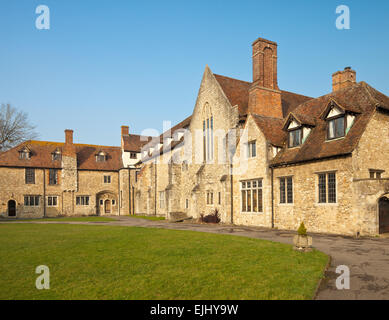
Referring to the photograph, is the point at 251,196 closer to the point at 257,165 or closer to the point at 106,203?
the point at 257,165

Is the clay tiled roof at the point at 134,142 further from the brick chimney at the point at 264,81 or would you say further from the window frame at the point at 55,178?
A: the brick chimney at the point at 264,81

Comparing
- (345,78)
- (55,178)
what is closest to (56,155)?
(55,178)

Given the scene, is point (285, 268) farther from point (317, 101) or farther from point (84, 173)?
point (84, 173)

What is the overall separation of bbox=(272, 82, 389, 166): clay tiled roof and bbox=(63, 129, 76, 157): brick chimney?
3654cm

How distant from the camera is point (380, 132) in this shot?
58.7 feet

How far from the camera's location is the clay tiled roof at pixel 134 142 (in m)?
55.1

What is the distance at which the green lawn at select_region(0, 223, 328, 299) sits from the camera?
22.0ft

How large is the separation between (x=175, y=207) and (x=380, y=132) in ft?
76.0

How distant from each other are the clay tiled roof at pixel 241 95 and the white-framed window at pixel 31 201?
3307 centimetres

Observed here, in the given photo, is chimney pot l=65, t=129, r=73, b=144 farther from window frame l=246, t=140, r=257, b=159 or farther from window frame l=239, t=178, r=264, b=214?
window frame l=246, t=140, r=257, b=159

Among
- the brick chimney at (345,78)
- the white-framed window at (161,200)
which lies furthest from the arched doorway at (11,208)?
the brick chimney at (345,78)

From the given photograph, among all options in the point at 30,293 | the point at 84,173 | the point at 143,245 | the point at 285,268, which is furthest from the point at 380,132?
the point at 84,173

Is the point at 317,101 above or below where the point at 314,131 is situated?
above

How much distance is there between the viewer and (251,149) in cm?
2478
